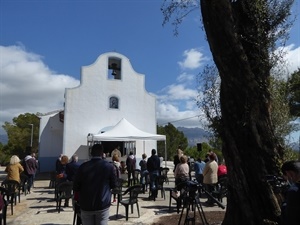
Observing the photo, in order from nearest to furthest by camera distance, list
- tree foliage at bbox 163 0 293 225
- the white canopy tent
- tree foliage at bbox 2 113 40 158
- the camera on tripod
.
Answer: tree foliage at bbox 163 0 293 225 < the camera on tripod < the white canopy tent < tree foliage at bbox 2 113 40 158

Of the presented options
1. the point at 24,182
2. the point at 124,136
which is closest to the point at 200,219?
the point at 24,182

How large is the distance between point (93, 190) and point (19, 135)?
43.8m

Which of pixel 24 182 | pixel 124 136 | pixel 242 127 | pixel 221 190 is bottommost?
pixel 221 190

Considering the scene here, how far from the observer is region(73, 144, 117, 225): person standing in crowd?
4559 millimetres

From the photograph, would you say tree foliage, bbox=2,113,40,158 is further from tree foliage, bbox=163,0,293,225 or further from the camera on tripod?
tree foliage, bbox=163,0,293,225

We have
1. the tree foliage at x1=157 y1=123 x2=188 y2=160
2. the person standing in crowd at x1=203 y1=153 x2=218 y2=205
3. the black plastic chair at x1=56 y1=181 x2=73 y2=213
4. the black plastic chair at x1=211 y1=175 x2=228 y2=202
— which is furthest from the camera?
the tree foliage at x1=157 y1=123 x2=188 y2=160

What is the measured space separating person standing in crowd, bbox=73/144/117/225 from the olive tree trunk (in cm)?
206

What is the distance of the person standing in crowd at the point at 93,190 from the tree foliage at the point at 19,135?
4133 centimetres

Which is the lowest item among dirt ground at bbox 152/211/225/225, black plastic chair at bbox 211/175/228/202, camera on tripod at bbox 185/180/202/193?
dirt ground at bbox 152/211/225/225

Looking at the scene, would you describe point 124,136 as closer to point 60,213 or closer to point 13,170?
point 13,170

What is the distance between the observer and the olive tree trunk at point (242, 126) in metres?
5.05

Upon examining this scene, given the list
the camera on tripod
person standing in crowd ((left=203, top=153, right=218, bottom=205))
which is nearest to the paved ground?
person standing in crowd ((left=203, top=153, right=218, bottom=205))

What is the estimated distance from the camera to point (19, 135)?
44688 mm

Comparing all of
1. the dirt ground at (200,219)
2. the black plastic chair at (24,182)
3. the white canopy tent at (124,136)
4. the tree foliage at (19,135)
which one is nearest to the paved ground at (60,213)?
the dirt ground at (200,219)
